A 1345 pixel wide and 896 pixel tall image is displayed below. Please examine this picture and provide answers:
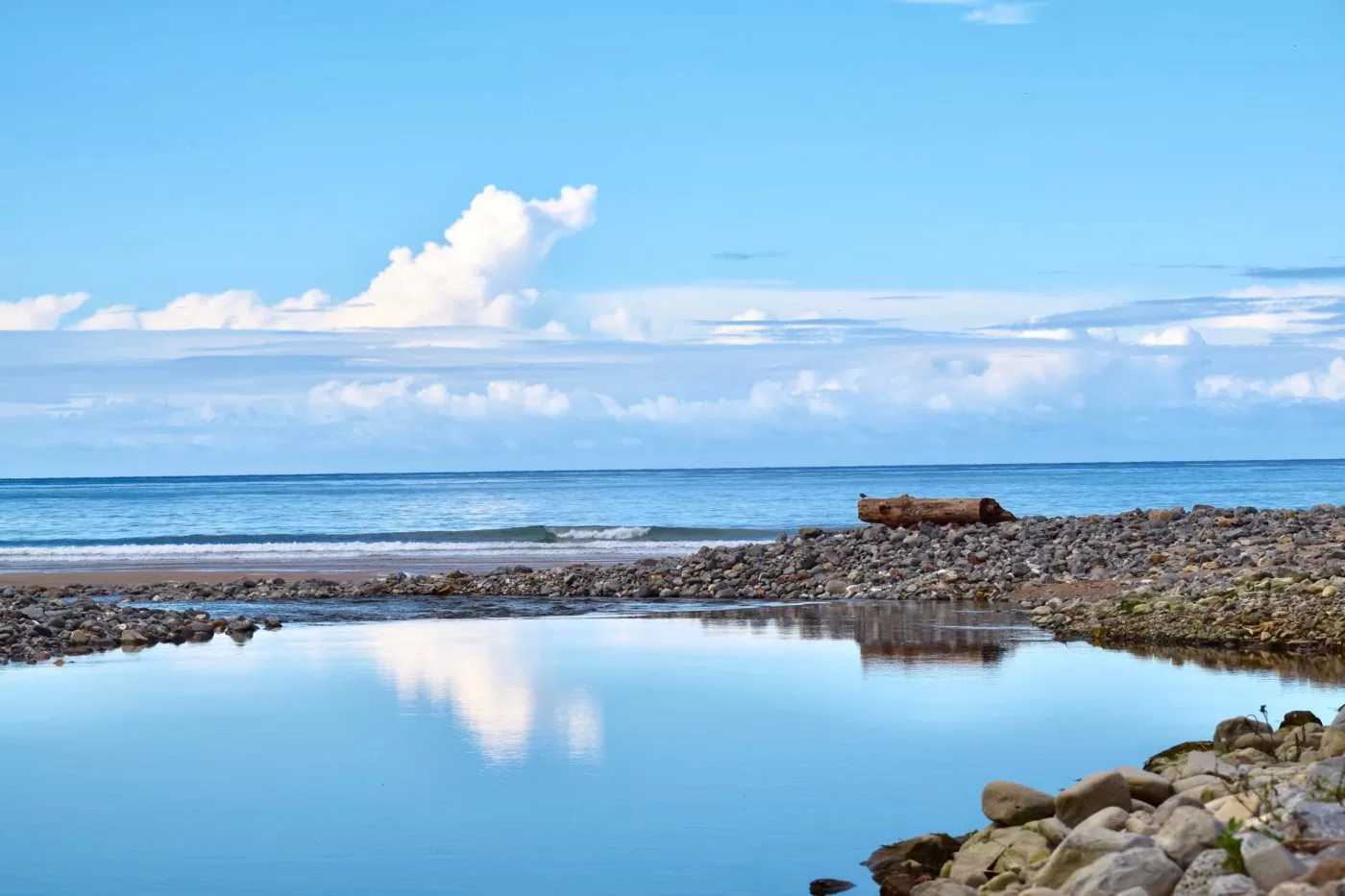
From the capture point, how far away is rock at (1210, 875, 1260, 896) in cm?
516

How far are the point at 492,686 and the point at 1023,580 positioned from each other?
35.5 feet

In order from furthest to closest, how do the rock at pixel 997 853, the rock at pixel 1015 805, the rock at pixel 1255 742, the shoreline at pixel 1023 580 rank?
the shoreline at pixel 1023 580 < the rock at pixel 1255 742 < the rock at pixel 1015 805 < the rock at pixel 997 853

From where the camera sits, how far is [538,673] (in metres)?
14.0

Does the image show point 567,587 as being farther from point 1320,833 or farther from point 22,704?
point 1320,833

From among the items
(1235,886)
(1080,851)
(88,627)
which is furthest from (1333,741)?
(88,627)

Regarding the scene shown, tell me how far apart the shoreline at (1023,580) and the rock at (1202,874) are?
33.2ft

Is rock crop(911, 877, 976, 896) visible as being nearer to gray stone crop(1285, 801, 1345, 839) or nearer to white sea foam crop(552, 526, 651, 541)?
gray stone crop(1285, 801, 1345, 839)

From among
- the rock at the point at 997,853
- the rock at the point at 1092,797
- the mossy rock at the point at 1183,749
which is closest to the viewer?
the rock at the point at 997,853

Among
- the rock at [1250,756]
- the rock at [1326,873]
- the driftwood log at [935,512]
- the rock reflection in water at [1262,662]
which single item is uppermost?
the driftwood log at [935,512]

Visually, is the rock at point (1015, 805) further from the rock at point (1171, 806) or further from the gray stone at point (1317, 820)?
the gray stone at point (1317, 820)

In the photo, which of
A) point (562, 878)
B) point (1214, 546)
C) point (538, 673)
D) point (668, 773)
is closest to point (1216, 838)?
point (562, 878)

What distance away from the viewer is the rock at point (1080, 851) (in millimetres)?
6047

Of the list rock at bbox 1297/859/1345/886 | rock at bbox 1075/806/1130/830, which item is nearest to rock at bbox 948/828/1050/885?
rock at bbox 1075/806/1130/830

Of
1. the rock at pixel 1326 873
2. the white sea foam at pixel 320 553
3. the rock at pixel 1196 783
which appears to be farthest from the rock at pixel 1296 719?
the white sea foam at pixel 320 553
